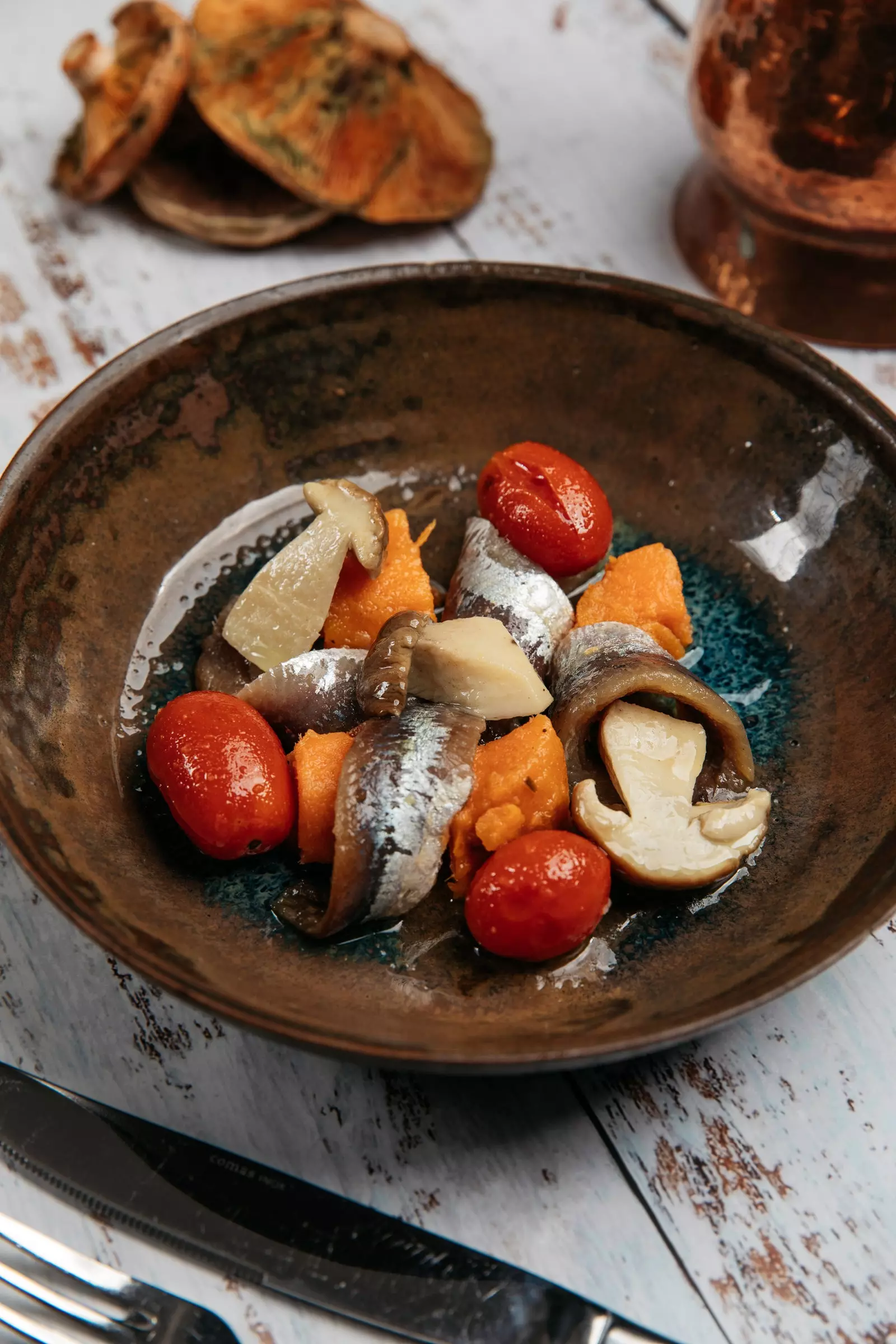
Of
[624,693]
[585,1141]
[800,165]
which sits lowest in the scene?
[585,1141]

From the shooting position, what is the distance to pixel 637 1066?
1.46m

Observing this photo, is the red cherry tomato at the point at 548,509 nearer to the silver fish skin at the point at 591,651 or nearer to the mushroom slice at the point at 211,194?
the silver fish skin at the point at 591,651

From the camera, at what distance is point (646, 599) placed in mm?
1703

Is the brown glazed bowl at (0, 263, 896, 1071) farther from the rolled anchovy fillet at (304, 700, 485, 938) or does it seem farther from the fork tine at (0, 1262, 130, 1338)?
the fork tine at (0, 1262, 130, 1338)

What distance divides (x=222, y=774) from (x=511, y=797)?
356mm

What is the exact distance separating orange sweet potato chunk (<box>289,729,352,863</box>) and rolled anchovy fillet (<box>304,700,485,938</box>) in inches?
1.5

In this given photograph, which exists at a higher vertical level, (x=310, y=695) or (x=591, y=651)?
(x=591, y=651)

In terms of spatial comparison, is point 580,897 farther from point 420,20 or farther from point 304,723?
point 420,20

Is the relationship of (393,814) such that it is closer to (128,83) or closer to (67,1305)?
(67,1305)

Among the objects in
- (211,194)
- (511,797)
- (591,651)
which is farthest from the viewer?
(211,194)

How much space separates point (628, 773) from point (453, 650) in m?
0.27

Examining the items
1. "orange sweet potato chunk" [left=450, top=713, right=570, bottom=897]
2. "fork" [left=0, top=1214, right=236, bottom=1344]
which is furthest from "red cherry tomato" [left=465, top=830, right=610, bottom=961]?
"fork" [left=0, top=1214, right=236, bottom=1344]

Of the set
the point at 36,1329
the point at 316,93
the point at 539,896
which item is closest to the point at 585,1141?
the point at 539,896

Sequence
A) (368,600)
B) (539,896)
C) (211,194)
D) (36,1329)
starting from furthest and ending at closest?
(211,194) < (368,600) < (539,896) < (36,1329)
